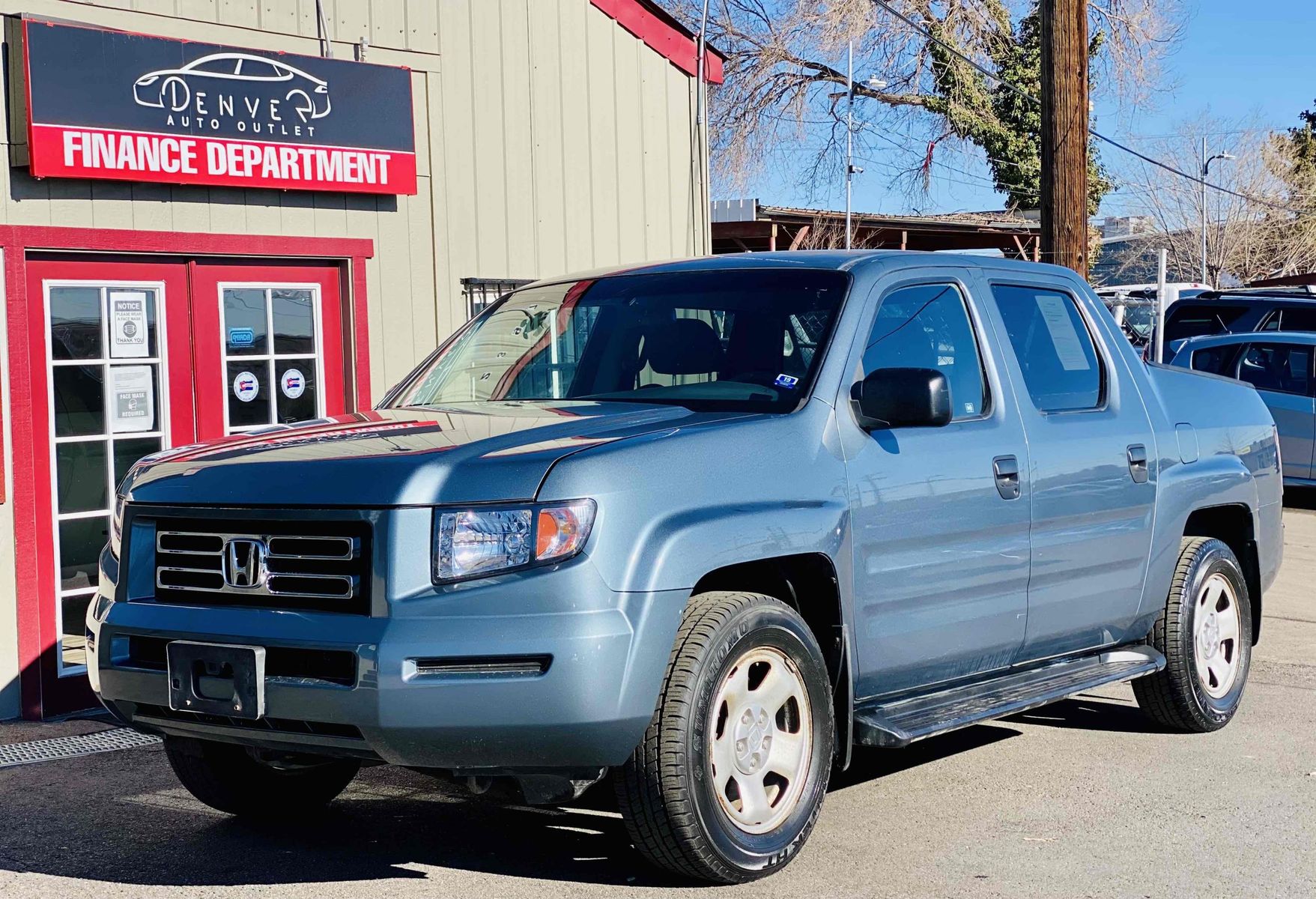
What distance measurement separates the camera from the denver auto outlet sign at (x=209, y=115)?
7484 millimetres

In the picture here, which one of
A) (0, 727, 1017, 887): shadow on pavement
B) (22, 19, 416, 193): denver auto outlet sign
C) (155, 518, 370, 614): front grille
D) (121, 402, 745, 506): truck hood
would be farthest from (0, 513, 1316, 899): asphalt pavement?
(22, 19, 416, 193): denver auto outlet sign

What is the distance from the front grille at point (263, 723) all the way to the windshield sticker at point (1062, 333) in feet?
10.8

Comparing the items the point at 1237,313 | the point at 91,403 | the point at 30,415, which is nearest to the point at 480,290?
the point at 91,403

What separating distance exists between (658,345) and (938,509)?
1.11 meters

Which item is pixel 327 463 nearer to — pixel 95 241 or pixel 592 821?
pixel 592 821

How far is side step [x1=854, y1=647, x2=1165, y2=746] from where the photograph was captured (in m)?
5.02

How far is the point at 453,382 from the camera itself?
238 inches

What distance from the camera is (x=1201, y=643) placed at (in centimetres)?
676

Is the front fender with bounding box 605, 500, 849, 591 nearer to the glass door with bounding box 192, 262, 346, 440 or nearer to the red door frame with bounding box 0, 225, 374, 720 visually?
the glass door with bounding box 192, 262, 346, 440

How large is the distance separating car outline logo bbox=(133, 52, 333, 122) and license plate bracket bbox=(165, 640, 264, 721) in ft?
14.0

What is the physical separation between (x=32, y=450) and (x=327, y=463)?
3780mm

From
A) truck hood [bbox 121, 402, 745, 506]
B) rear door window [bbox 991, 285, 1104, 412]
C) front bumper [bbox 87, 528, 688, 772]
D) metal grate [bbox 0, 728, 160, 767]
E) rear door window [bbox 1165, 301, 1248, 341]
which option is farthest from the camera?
rear door window [bbox 1165, 301, 1248, 341]

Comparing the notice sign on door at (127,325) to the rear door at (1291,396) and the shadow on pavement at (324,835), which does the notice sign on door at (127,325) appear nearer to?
the shadow on pavement at (324,835)

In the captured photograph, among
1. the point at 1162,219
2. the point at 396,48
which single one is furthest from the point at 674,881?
the point at 1162,219
